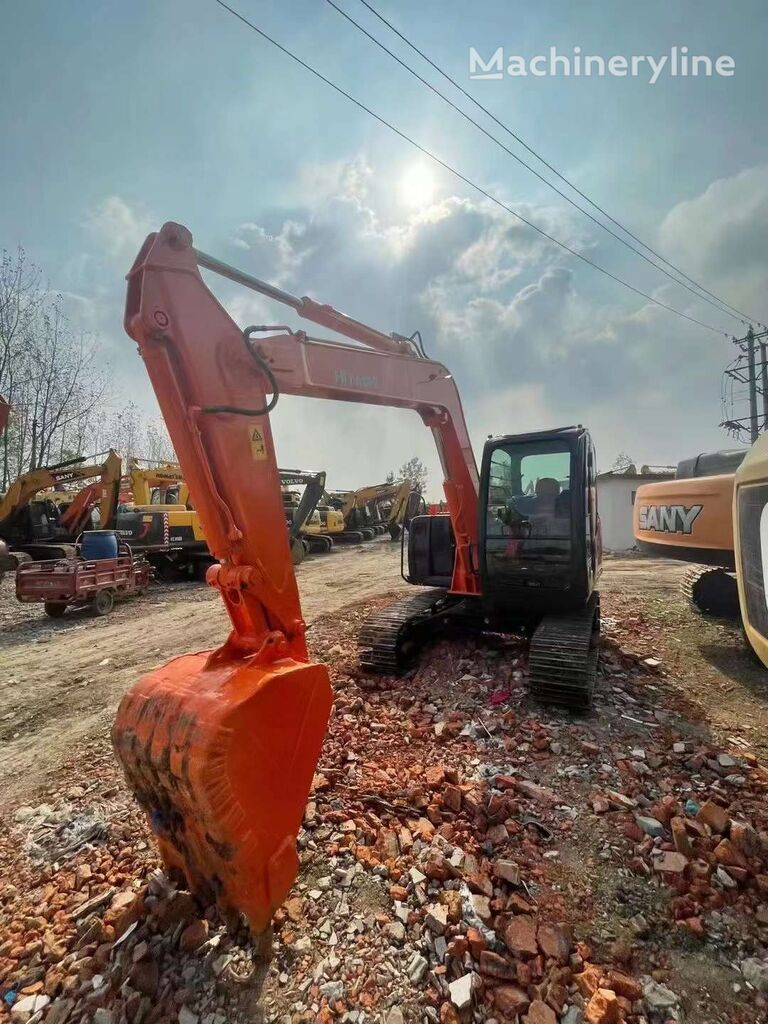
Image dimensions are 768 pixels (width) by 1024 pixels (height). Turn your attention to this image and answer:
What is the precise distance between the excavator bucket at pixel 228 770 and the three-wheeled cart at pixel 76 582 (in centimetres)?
756

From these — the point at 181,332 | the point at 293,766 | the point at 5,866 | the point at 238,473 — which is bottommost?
the point at 5,866

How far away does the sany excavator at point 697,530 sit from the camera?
18.0 ft

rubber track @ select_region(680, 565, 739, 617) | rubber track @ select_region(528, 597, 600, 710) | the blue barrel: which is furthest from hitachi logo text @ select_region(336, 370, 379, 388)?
the blue barrel

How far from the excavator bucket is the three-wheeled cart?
7.56m

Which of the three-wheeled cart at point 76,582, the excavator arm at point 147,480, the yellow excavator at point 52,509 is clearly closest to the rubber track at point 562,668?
the three-wheeled cart at point 76,582

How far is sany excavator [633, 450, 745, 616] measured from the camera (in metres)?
5.50

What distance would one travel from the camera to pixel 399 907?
224cm

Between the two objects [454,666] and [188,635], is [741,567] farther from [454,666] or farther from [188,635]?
[188,635]

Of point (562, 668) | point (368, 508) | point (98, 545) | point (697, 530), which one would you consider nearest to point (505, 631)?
point (562, 668)

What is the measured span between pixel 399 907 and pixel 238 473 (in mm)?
2155

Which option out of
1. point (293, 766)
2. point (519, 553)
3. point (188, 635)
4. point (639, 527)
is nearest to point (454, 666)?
point (519, 553)

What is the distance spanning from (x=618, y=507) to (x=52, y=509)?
19.2 m

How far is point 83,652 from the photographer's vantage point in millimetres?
6652

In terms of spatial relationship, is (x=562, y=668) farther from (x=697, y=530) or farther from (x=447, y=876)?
(x=697, y=530)
